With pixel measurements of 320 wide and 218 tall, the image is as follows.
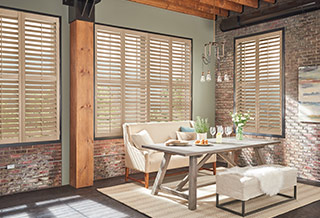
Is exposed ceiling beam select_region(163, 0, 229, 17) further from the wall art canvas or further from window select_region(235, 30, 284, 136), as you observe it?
the wall art canvas

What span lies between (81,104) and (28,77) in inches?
35.0

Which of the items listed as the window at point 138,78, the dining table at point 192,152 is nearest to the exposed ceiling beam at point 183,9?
the window at point 138,78

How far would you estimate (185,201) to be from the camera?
4086mm

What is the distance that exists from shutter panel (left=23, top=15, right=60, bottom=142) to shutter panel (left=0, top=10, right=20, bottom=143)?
127 mm

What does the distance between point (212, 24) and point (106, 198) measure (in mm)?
4676

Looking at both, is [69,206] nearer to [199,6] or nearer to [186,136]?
[186,136]

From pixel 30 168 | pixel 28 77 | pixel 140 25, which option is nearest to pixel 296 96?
pixel 140 25

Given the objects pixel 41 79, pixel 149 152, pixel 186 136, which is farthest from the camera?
pixel 186 136

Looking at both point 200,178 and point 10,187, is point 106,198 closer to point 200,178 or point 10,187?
point 10,187

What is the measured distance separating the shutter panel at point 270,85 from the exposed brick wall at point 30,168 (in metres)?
3.90

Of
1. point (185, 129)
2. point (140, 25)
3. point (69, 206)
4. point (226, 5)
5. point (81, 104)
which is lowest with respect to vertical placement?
point (69, 206)

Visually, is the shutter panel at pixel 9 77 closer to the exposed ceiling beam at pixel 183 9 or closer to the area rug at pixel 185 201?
the area rug at pixel 185 201

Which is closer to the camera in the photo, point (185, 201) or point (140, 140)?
point (185, 201)

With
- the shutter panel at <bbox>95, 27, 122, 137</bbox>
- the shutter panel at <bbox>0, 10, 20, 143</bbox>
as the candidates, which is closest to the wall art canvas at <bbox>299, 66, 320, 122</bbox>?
the shutter panel at <bbox>95, 27, 122, 137</bbox>
